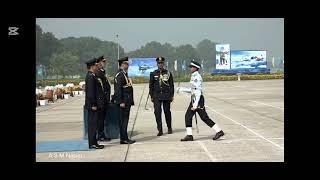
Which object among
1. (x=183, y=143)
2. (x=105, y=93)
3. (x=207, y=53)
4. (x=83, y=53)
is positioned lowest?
(x=183, y=143)

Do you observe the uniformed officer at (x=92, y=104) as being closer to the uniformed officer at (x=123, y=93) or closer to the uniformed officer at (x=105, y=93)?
the uniformed officer at (x=105, y=93)

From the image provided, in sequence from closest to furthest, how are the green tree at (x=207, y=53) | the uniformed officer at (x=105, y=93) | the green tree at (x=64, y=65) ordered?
the uniformed officer at (x=105, y=93), the green tree at (x=64, y=65), the green tree at (x=207, y=53)

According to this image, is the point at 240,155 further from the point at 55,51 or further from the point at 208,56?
the point at 208,56

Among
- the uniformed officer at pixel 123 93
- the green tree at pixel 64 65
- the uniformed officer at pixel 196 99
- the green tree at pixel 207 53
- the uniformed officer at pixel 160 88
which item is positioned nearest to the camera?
the uniformed officer at pixel 196 99

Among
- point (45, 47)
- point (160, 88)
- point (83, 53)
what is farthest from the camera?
point (83, 53)

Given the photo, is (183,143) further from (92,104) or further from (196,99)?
(92,104)

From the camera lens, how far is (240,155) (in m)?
8.41

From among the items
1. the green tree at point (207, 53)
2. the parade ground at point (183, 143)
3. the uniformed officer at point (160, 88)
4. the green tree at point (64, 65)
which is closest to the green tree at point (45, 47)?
the green tree at point (64, 65)

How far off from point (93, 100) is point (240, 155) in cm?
328

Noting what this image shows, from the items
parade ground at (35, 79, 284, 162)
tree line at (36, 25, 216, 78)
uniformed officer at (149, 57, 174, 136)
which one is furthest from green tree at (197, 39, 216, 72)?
uniformed officer at (149, 57, 174, 136)

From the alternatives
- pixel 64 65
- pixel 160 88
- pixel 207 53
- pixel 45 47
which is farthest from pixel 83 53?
pixel 160 88

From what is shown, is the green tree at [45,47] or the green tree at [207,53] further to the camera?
the green tree at [207,53]

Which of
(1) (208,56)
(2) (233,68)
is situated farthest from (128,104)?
(1) (208,56)
